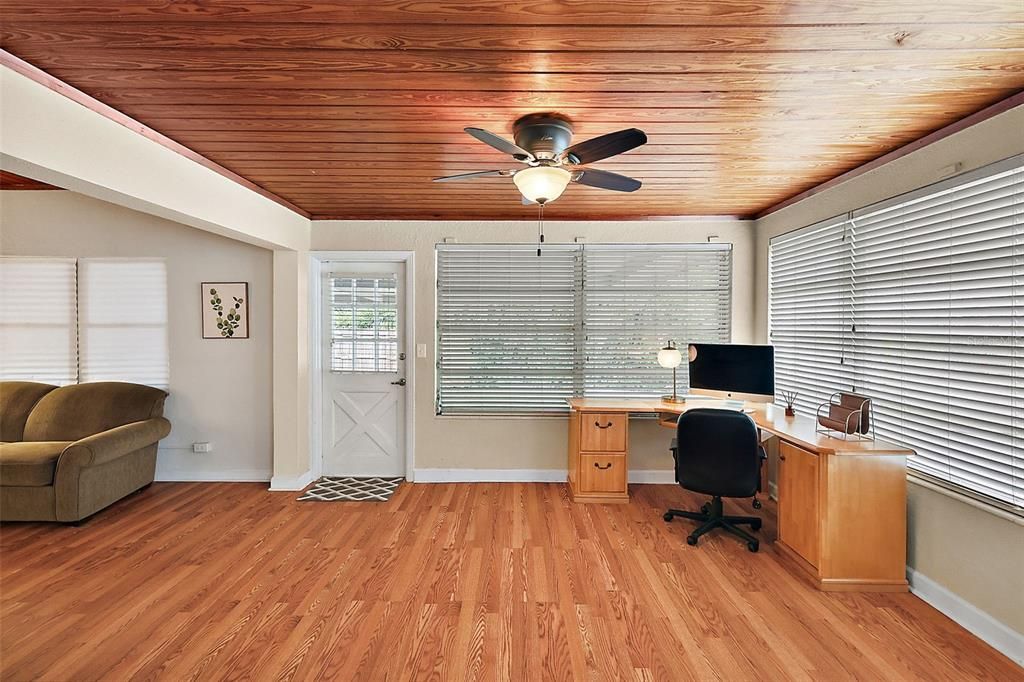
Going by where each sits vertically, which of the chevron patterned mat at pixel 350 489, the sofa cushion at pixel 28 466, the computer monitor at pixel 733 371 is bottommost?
the chevron patterned mat at pixel 350 489

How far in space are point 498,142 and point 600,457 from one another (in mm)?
2677

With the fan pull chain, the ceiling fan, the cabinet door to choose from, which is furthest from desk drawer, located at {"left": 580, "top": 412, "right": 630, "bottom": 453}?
the ceiling fan

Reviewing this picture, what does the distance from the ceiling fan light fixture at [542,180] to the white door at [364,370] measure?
2.40 m

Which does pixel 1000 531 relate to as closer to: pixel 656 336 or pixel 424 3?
pixel 656 336

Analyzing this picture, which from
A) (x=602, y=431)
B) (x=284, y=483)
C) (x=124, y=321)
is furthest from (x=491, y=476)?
(x=124, y=321)

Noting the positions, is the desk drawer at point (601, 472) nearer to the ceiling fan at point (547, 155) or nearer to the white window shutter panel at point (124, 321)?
the ceiling fan at point (547, 155)

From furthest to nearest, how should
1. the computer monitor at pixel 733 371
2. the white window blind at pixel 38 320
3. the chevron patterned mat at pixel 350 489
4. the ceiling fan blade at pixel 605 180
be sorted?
the white window blind at pixel 38 320 → the chevron patterned mat at pixel 350 489 → the computer monitor at pixel 733 371 → the ceiling fan blade at pixel 605 180

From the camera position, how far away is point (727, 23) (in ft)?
5.20

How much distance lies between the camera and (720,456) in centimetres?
301

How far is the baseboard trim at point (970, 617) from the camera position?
Result: 2045 mm

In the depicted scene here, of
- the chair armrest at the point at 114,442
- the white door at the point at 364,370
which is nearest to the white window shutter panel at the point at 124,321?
the chair armrest at the point at 114,442

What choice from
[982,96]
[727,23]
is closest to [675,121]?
[727,23]

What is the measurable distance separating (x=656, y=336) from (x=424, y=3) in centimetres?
347

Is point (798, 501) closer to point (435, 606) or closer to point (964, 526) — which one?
point (964, 526)
